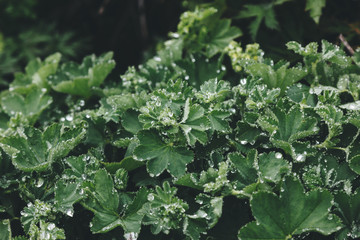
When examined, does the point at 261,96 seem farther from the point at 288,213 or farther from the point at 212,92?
the point at 288,213

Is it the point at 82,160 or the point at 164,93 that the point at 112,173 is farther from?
the point at 164,93

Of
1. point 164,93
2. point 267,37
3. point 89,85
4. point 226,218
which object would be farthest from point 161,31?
point 226,218

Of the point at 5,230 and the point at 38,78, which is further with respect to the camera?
the point at 38,78

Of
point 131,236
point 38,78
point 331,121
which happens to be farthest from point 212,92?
point 38,78

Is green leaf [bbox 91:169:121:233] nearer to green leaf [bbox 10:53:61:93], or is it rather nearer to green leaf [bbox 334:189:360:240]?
green leaf [bbox 334:189:360:240]

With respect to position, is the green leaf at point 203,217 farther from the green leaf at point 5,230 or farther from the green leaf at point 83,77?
the green leaf at point 83,77

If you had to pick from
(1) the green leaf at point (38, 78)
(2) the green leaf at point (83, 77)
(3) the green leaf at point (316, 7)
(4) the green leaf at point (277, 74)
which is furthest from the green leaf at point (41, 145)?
(3) the green leaf at point (316, 7)
